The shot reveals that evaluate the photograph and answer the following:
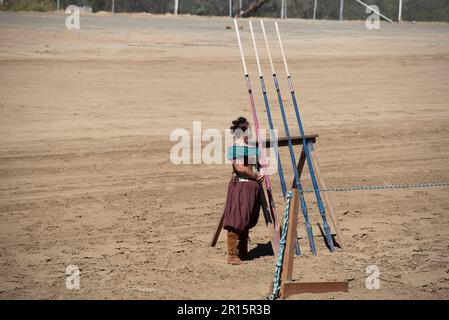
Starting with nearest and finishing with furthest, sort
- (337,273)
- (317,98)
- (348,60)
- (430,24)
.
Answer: (337,273) < (317,98) < (348,60) < (430,24)

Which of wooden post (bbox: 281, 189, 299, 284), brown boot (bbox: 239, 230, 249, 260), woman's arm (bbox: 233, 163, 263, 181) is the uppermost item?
woman's arm (bbox: 233, 163, 263, 181)

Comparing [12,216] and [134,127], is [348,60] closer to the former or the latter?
[134,127]

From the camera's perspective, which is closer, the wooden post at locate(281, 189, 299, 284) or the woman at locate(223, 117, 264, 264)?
the wooden post at locate(281, 189, 299, 284)

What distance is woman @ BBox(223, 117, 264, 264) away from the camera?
960 cm

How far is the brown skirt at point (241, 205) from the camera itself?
9.65 m

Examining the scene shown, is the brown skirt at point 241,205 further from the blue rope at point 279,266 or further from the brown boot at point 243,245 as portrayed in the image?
the blue rope at point 279,266

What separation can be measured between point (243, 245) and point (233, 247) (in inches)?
8.4

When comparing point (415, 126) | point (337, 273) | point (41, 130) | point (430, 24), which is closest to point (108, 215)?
point (337, 273)

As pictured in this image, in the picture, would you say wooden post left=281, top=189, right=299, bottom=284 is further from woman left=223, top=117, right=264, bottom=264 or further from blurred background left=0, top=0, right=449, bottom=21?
blurred background left=0, top=0, right=449, bottom=21

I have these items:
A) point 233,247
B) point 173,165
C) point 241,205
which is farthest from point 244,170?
point 173,165


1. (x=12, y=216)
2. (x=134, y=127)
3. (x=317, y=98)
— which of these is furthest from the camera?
(x=317, y=98)

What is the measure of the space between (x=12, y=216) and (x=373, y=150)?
7112 millimetres

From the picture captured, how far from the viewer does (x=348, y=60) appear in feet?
80.3

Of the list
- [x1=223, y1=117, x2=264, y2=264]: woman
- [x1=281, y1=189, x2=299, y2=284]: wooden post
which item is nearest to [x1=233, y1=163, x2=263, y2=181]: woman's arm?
[x1=223, y1=117, x2=264, y2=264]: woman
